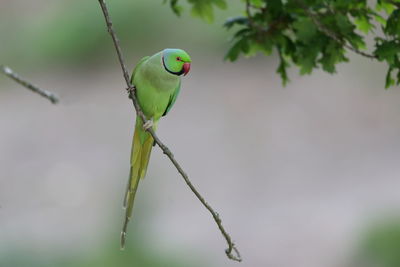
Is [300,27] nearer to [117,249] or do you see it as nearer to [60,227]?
[117,249]

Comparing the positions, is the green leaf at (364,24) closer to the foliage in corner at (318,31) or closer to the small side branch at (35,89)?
the foliage in corner at (318,31)

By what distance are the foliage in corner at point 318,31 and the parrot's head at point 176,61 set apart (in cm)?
41

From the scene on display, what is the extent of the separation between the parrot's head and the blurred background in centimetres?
364

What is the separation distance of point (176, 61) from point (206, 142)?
6.28 m

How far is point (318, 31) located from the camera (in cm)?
151

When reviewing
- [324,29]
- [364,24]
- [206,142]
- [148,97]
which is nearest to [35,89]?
[148,97]

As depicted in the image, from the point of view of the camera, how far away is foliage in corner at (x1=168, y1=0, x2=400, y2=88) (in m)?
1.40

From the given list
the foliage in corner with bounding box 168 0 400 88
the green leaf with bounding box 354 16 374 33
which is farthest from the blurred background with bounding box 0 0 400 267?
the green leaf with bounding box 354 16 374 33

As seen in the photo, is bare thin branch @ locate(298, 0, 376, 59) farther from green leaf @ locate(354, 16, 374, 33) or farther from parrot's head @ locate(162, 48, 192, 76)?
parrot's head @ locate(162, 48, 192, 76)

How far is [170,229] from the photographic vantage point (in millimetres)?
5938

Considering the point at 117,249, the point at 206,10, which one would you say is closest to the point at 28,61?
the point at 117,249

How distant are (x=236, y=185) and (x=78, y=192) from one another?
5.00ft

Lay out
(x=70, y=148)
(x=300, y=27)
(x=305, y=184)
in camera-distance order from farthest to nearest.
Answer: (x=70, y=148) → (x=305, y=184) → (x=300, y=27)

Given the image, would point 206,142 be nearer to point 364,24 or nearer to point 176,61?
point 364,24
